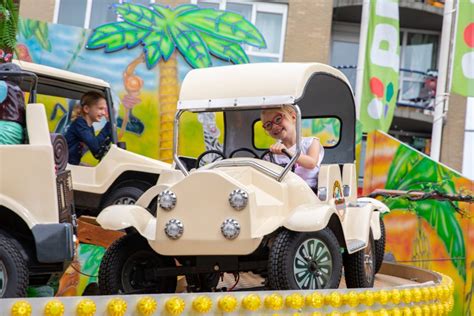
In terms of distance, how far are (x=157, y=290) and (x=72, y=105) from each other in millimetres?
5648

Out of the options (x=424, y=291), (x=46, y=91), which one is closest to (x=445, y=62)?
(x=46, y=91)

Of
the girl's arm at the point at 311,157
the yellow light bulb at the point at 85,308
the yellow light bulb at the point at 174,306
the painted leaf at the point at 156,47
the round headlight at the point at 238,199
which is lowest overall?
the yellow light bulb at the point at 174,306

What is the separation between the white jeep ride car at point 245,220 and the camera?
15.6 feet

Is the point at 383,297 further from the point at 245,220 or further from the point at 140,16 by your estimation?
the point at 140,16

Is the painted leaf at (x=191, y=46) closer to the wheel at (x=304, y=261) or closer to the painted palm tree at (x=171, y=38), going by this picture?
the painted palm tree at (x=171, y=38)

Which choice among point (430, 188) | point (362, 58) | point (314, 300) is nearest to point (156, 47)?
point (362, 58)

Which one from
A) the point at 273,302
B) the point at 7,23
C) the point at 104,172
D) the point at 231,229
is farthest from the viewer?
the point at 104,172

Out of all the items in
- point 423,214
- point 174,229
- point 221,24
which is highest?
point 221,24

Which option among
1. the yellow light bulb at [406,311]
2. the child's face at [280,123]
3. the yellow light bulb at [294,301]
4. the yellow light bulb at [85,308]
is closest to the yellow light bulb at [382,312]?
the yellow light bulb at [406,311]

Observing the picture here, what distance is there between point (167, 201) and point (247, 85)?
1.19m

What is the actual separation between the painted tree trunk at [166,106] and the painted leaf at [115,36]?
57 cm

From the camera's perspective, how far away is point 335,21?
20844 mm

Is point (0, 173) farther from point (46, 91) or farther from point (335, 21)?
point (335, 21)

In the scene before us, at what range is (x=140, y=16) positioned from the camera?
1184 cm
